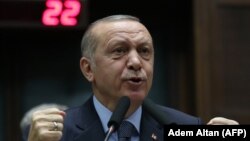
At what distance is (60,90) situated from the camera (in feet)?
17.0

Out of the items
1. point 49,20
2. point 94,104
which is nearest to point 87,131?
point 94,104

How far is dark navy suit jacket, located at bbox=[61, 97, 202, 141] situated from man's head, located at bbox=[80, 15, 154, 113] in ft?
0.25

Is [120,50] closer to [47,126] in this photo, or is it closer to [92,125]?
[92,125]

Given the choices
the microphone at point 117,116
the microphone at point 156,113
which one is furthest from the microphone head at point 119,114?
the microphone at point 156,113

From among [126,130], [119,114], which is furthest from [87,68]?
[119,114]

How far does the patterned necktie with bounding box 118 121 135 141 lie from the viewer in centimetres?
223

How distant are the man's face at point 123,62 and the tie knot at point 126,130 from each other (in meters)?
0.10

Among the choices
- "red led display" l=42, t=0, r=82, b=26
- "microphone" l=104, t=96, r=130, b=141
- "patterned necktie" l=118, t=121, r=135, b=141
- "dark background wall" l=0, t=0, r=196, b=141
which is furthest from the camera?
"dark background wall" l=0, t=0, r=196, b=141

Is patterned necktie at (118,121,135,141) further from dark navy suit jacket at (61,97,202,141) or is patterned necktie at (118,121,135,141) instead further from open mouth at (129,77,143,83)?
open mouth at (129,77,143,83)

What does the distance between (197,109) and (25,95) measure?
1.36 m

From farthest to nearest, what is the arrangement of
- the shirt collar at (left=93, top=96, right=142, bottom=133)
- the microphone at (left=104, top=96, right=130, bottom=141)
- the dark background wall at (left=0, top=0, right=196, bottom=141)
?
1. the dark background wall at (left=0, top=0, right=196, bottom=141)
2. the shirt collar at (left=93, top=96, right=142, bottom=133)
3. the microphone at (left=104, top=96, right=130, bottom=141)

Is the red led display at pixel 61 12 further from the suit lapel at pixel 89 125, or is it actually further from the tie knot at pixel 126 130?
the tie knot at pixel 126 130

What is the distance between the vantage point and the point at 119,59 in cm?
230

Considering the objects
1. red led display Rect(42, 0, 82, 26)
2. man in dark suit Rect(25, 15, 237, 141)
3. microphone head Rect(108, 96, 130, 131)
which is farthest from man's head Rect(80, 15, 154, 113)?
red led display Rect(42, 0, 82, 26)
